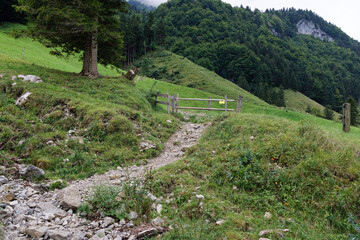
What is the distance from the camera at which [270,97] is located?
282 ft

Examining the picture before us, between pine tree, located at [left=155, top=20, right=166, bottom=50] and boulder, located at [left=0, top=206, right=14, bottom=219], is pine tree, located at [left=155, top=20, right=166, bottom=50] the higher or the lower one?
the higher one

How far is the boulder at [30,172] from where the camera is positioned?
20.7 feet

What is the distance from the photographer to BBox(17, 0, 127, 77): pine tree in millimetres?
14664

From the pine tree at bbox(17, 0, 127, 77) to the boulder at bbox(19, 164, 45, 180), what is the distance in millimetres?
11074

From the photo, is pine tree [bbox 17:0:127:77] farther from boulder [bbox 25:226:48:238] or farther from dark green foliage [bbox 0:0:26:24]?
dark green foliage [bbox 0:0:26:24]

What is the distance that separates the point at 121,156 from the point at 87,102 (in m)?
4.45

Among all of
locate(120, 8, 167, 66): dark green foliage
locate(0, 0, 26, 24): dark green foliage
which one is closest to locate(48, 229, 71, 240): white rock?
locate(0, 0, 26, 24): dark green foliage

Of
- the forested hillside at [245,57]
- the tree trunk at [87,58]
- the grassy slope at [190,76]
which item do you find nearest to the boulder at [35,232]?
the tree trunk at [87,58]

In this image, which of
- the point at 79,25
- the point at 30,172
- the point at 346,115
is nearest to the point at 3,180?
A: the point at 30,172

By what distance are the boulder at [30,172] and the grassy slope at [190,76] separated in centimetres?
4491

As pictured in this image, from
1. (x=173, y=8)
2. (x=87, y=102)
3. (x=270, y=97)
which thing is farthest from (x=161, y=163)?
(x=173, y=8)

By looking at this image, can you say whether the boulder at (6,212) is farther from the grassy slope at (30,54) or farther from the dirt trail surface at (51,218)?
the grassy slope at (30,54)

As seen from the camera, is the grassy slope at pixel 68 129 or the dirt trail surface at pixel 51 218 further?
the grassy slope at pixel 68 129

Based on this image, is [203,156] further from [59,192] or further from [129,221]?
[59,192]
